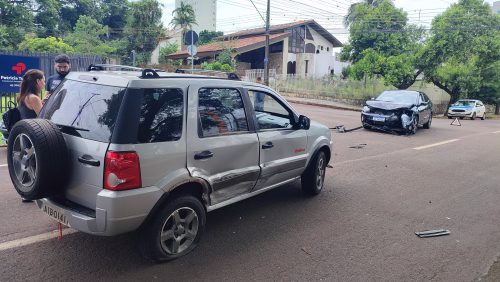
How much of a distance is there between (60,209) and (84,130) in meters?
0.73

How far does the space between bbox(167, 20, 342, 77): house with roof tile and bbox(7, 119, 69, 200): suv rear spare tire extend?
35087mm

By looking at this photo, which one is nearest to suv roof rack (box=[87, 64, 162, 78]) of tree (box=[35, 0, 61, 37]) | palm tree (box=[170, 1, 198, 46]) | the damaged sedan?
the damaged sedan

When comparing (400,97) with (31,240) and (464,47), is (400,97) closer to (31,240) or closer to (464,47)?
(31,240)

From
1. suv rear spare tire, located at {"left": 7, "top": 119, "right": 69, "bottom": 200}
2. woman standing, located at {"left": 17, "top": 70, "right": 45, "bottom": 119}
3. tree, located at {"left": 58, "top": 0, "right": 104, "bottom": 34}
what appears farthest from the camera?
tree, located at {"left": 58, "top": 0, "right": 104, "bottom": 34}

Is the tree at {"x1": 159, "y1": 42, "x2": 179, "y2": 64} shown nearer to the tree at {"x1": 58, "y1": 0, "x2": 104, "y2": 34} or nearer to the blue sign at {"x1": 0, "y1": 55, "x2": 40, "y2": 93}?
the tree at {"x1": 58, "y1": 0, "x2": 104, "y2": 34}

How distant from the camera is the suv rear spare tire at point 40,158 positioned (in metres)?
3.25

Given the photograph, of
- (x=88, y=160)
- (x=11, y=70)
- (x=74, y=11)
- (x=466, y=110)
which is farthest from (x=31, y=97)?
(x=74, y=11)

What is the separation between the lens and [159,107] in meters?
3.47

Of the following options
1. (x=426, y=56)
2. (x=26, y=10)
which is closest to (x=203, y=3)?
(x=26, y=10)

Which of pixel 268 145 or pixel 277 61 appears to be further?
pixel 277 61

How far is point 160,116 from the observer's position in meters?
3.46

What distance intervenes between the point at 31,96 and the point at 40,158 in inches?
90.9

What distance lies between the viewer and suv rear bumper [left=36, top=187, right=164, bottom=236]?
10.3 ft

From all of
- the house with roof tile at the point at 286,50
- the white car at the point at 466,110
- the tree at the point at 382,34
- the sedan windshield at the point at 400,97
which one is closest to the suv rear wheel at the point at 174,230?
the sedan windshield at the point at 400,97
